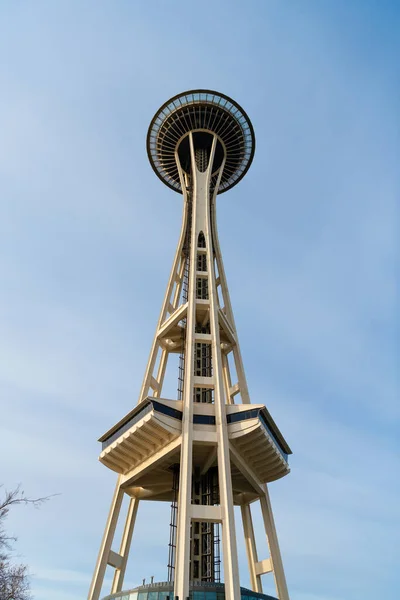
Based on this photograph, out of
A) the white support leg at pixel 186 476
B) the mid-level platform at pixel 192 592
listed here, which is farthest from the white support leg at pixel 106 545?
the white support leg at pixel 186 476

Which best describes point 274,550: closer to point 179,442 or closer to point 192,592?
point 192,592

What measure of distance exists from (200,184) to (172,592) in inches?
1524

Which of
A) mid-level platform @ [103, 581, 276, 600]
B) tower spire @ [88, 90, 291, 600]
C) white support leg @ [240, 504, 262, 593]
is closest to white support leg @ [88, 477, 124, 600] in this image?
tower spire @ [88, 90, 291, 600]

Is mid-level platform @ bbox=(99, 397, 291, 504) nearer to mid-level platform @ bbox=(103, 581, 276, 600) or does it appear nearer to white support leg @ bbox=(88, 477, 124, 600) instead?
white support leg @ bbox=(88, 477, 124, 600)

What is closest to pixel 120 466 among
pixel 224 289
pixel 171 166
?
pixel 224 289

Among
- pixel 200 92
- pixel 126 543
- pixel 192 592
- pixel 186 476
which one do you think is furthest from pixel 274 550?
pixel 200 92

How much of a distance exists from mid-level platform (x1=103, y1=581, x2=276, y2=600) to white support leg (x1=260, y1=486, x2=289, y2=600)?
2.38 meters

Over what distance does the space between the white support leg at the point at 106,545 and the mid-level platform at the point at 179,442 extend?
4.37 feet

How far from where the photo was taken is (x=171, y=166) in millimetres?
61812

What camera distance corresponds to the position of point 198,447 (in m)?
37.5

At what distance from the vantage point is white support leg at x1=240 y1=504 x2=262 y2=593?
39.2m

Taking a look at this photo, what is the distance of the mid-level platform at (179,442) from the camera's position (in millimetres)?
36219

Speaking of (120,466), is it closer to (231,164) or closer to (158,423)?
(158,423)

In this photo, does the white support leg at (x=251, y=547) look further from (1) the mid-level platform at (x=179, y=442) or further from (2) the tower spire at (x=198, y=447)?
(1) the mid-level platform at (x=179, y=442)
